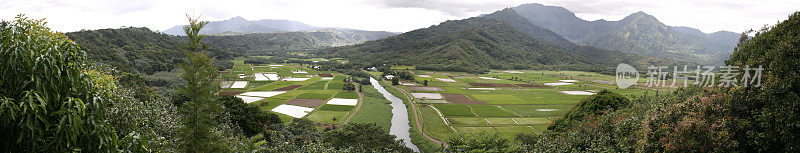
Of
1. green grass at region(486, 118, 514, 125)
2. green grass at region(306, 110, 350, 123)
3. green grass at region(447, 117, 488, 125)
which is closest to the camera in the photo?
green grass at region(306, 110, 350, 123)

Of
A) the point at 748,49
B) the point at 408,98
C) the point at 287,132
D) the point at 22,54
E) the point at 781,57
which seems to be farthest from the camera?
the point at 408,98

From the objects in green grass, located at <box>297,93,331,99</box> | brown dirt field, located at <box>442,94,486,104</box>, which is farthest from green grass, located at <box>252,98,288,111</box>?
brown dirt field, located at <box>442,94,486,104</box>

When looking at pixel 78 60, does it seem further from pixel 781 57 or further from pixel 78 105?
pixel 781 57

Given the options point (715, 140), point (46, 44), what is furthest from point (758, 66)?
point (46, 44)

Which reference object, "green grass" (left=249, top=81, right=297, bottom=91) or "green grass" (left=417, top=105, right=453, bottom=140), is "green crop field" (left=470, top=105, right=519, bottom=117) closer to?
"green grass" (left=417, top=105, right=453, bottom=140)

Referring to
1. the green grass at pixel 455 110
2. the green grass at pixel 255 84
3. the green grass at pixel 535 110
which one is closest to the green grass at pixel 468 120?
the green grass at pixel 455 110
